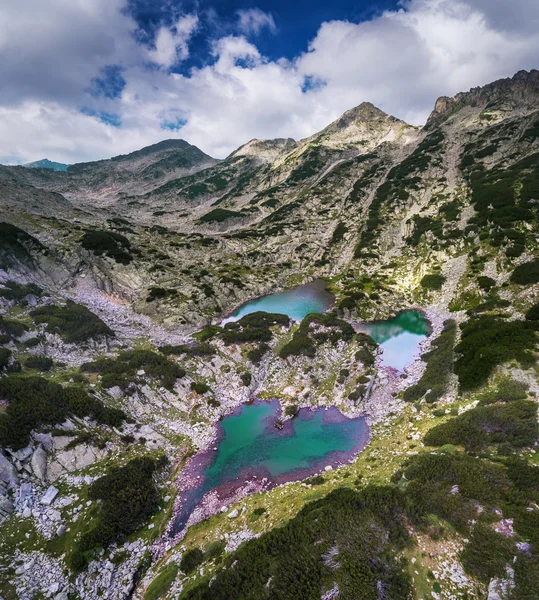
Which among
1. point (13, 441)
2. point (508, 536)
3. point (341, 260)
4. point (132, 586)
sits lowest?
point (132, 586)

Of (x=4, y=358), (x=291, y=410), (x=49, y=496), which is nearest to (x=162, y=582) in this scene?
(x=49, y=496)

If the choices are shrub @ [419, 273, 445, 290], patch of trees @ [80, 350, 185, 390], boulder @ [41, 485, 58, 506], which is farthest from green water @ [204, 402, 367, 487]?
shrub @ [419, 273, 445, 290]

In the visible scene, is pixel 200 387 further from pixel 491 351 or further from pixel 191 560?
pixel 491 351

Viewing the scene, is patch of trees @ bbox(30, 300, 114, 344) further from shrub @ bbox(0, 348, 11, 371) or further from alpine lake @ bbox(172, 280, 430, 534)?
alpine lake @ bbox(172, 280, 430, 534)

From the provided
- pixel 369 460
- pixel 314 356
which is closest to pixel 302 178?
pixel 314 356

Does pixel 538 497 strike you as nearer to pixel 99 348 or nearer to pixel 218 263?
pixel 99 348
